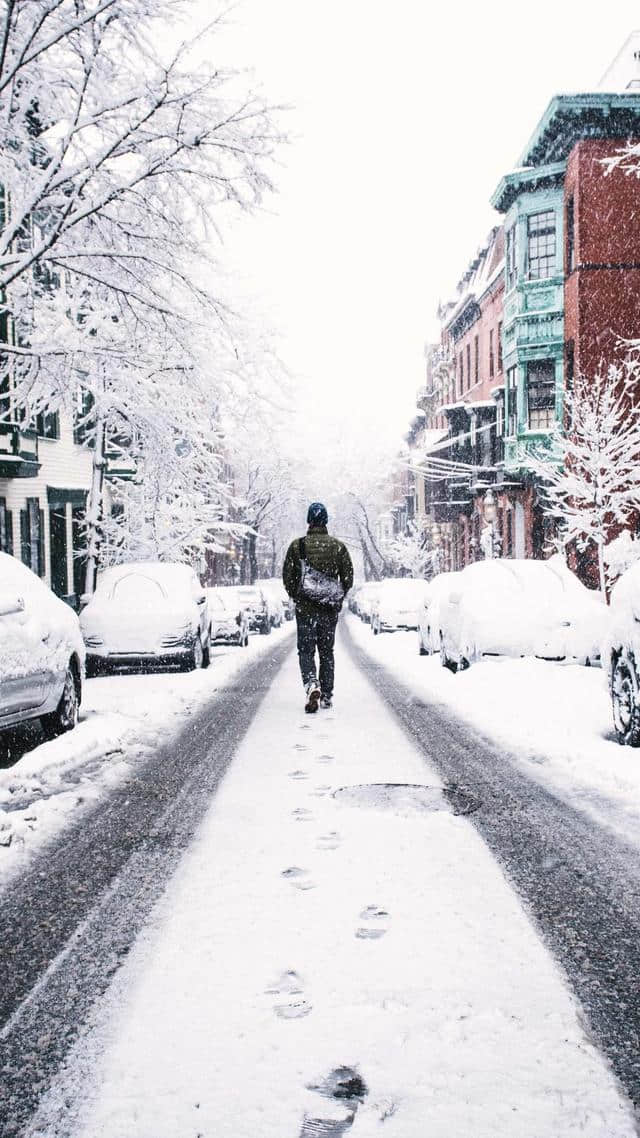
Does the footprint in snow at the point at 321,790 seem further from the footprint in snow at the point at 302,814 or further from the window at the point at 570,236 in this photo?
the window at the point at 570,236

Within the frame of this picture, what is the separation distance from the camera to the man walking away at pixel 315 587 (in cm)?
997

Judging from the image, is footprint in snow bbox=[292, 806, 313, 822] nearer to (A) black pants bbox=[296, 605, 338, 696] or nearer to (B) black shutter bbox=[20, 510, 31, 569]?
(A) black pants bbox=[296, 605, 338, 696]

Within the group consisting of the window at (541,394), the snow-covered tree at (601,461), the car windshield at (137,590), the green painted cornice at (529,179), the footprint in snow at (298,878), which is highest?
the green painted cornice at (529,179)

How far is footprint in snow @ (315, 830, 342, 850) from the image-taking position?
16.0 ft

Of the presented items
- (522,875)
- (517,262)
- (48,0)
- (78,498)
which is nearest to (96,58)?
(48,0)

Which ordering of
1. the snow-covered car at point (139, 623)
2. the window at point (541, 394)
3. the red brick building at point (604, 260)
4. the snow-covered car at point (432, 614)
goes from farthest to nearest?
1. the window at point (541, 394)
2. the red brick building at point (604, 260)
3. the snow-covered car at point (432, 614)
4. the snow-covered car at point (139, 623)

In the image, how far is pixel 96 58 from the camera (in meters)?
11.3

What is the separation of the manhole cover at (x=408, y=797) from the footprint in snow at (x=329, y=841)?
24.6 inches

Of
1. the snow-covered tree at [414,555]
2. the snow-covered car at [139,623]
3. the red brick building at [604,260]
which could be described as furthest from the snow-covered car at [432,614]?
the snow-covered tree at [414,555]

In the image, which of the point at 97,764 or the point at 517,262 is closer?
the point at 97,764

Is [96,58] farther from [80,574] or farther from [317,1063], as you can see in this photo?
[80,574]

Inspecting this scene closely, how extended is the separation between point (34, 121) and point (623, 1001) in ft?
47.5

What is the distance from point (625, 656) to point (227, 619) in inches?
621

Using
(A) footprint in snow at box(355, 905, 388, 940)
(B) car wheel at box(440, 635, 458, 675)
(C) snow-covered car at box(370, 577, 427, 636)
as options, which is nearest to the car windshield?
(B) car wheel at box(440, 635, 458, 675)
